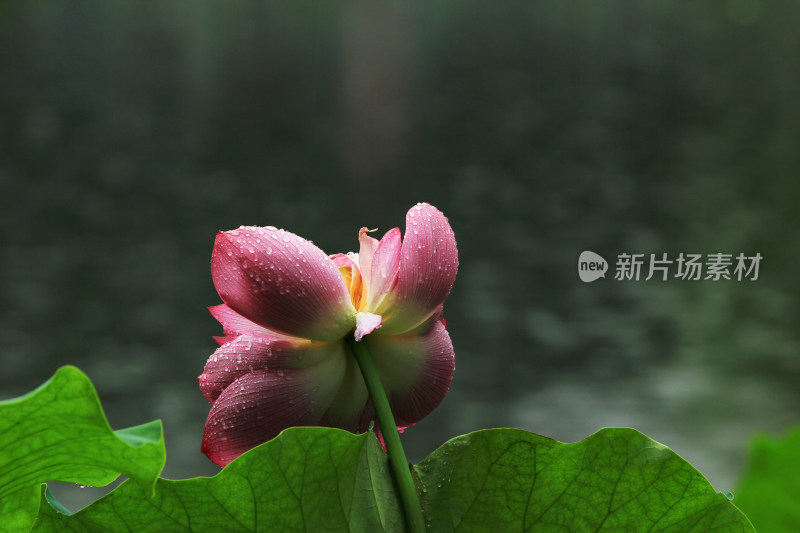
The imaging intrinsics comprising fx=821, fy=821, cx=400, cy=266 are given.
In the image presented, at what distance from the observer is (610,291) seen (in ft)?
16.5

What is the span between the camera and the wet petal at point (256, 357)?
21cm

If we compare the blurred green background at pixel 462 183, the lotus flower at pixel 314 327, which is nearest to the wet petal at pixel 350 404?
the lotus flower at pixel 314 327

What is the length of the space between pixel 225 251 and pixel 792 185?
6382 millimetres

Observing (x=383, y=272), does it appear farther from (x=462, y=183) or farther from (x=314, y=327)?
(x=462, y=183)

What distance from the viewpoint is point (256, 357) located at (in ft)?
0.68

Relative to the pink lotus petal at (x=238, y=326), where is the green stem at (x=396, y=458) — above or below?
below

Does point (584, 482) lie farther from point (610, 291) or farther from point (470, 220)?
point (470, 220)

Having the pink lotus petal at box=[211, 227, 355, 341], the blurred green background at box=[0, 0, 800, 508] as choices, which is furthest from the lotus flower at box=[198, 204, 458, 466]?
the blurred green background at box=[0, 0, 800, 508]

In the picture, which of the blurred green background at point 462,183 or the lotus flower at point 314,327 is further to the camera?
the blurred green background at point 462,183

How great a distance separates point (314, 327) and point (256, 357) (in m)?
0.02

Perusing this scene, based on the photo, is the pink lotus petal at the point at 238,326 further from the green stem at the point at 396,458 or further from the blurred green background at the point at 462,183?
the blurred green background at the point at 462,183

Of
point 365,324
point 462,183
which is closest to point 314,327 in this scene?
point 365,324

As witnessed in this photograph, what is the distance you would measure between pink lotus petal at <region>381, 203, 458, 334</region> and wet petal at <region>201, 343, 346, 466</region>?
0.08 feet

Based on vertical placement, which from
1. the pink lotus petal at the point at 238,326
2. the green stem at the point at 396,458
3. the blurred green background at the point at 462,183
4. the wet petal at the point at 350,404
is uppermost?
the blurred green background at the point at 462,183
